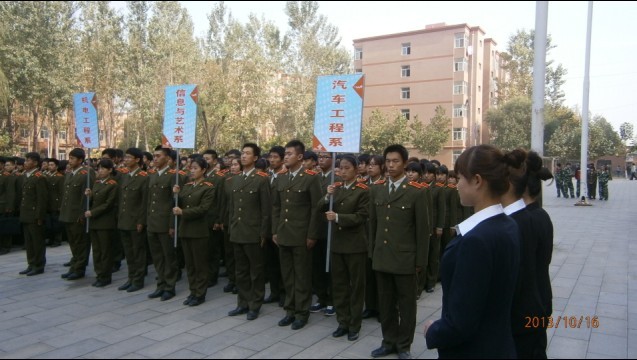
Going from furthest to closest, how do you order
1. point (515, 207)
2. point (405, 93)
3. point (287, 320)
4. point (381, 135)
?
point (405, 93)
point (381, 135)
point (287, 320)
point (515, 207)

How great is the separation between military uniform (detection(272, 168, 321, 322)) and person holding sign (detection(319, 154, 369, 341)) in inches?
10.1

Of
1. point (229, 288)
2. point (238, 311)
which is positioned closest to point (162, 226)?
point (229, 288)

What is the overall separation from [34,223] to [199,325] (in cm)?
408

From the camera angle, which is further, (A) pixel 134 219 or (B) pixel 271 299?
(A) pixel 134 219

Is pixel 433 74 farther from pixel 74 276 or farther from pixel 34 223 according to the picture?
pixel 74 276

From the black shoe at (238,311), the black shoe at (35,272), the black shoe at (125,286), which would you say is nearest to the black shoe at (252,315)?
the black shoe at (238,311)

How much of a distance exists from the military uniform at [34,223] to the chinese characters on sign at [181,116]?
102 inches

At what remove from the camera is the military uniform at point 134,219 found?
6.09m

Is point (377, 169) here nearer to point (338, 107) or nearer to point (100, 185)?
point (338, 107)

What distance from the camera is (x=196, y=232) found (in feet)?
17.7

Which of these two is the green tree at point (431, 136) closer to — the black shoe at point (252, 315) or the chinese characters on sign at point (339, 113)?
the chinese characters on sign at point (339, 113)
